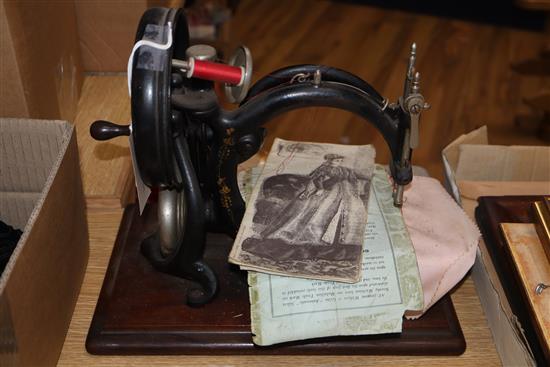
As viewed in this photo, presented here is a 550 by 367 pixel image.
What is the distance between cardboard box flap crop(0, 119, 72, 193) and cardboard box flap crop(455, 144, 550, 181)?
0.57m

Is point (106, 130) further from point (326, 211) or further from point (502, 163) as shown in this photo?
point (502, 163)

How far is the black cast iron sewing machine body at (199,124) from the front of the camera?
71cm

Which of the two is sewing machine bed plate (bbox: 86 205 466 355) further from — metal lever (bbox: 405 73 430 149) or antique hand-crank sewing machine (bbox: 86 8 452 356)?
metal lever (bbox: 405 73 430 149)

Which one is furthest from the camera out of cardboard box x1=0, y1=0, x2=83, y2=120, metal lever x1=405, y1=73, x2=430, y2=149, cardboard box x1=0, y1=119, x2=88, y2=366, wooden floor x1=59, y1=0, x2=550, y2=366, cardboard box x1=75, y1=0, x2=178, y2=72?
wooden floor x1=59, y1=0, x2=550, y2=366

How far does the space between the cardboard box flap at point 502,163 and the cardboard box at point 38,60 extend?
63cm

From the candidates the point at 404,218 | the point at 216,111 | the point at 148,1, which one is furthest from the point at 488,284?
the point at 148,1

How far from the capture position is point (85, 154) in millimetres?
1101

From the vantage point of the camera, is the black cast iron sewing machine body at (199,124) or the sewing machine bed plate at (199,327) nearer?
the black cast iron sewing machine body at (199,124)

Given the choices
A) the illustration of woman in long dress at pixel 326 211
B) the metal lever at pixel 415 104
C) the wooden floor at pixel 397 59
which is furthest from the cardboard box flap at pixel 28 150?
the wooden floor at pixel 397 59

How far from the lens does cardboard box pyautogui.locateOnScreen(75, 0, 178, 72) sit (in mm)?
1272

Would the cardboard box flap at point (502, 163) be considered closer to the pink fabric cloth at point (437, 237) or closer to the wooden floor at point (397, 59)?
the pink fabric cloth at point (437, 237)

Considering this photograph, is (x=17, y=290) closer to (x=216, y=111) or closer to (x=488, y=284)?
(x=216, y=111)

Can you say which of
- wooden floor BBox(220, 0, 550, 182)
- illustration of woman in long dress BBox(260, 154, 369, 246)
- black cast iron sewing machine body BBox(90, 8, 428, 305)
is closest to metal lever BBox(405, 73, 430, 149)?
black cast iron sewing machine body BBox(90, 8, 428, 305)

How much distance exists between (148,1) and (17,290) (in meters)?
0.80
